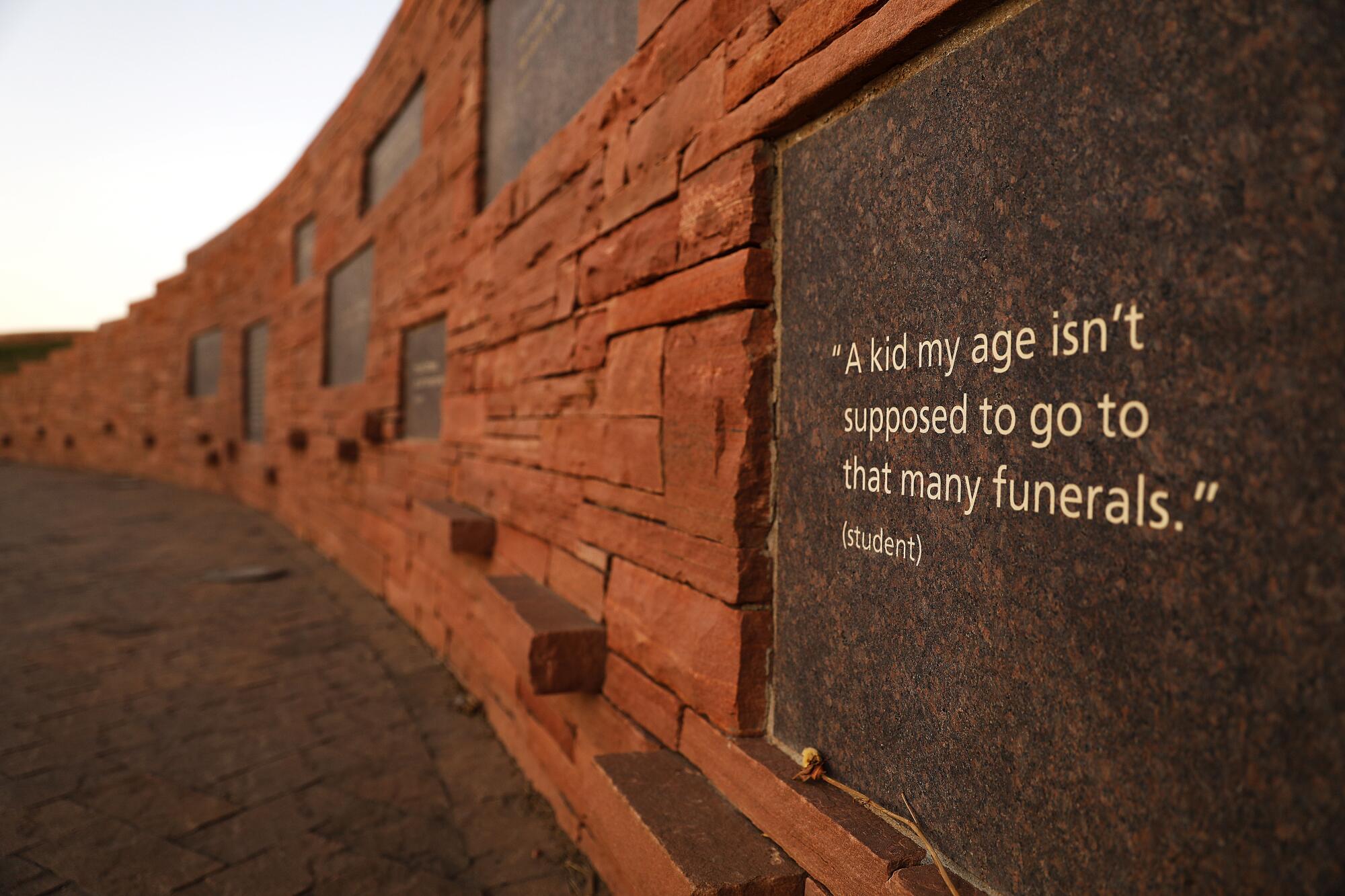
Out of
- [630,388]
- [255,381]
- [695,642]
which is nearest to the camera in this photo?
[695,642]

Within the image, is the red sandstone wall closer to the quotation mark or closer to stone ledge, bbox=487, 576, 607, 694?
stone ledge, bbox=487, 576, 607, 694

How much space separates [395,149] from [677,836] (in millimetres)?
6179

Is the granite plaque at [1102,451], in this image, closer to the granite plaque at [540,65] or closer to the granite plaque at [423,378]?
the granite plaque at [540,65]

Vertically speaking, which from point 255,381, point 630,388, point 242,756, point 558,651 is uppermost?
point 255,381

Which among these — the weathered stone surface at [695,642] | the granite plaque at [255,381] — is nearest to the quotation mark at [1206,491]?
the weathered stone surface at [695,642]

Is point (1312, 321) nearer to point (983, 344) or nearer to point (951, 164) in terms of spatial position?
point (983, 344)

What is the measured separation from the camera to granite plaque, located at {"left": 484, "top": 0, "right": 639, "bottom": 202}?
2709 millimetres

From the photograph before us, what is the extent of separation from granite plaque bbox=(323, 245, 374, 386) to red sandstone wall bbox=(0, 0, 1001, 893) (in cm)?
88

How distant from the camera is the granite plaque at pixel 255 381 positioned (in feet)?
32.2

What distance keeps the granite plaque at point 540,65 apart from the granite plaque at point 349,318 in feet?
8.83

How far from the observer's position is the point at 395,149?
602 cm

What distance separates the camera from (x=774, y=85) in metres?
1.62

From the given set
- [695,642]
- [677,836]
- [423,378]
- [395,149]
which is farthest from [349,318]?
[677,836]

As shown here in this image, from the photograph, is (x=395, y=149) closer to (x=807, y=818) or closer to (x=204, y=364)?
(x=807, y=818)
